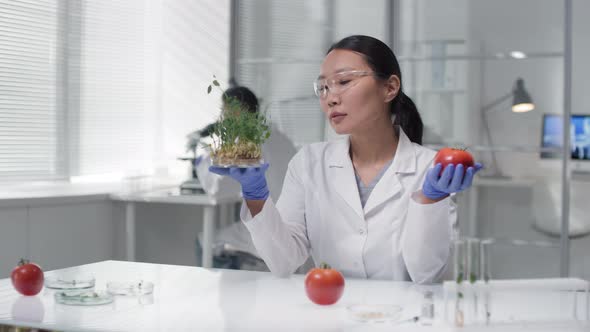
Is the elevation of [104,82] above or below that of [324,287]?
above

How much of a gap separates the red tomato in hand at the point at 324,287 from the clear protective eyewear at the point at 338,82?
2.25ft

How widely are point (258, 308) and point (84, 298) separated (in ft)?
1.25

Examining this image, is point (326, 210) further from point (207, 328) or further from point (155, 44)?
point (155, 44)

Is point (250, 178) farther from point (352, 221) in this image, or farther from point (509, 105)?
point (509, 105)

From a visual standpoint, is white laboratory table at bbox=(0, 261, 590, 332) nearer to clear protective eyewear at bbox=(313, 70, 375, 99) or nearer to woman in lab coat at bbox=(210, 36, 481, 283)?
woman in lab coat at bbox=(210, 36, 481, 283)

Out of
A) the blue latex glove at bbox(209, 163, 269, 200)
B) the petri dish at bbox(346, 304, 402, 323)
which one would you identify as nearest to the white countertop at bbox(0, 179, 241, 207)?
the blue latex glove at bbox(209, 163, 269, 200)

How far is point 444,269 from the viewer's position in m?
2.10

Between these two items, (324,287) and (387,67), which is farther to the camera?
(387,67)

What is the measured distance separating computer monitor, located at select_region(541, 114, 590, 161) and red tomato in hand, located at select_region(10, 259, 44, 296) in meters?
3.28

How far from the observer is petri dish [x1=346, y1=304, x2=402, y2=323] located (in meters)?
1.47

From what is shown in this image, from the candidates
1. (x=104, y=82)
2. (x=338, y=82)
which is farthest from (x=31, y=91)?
(x=338, y=82)

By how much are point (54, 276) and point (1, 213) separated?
1608 mm

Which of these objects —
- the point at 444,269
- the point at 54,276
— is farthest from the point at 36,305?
the point at 444,269

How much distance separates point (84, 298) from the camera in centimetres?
163
